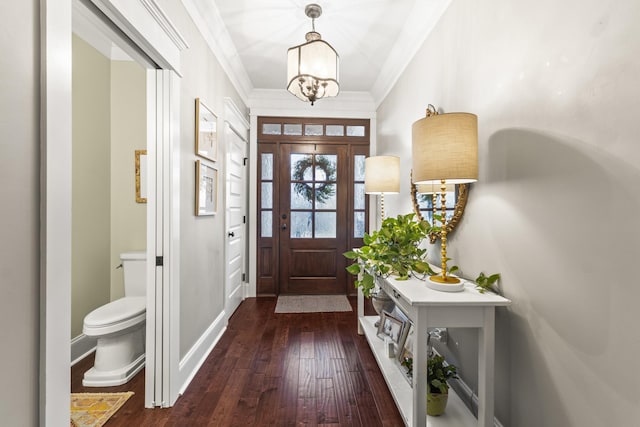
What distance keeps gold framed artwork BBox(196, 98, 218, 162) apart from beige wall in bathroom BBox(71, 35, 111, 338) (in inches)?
38.7

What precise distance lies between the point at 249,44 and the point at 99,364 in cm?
274

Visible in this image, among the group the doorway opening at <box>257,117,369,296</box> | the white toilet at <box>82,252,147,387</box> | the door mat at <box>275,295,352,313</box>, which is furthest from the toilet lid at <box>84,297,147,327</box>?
the doorway opening at <box>257,117,369,296</box>

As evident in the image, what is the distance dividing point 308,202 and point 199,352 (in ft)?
7.15

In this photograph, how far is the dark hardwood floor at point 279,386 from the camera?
1.59m

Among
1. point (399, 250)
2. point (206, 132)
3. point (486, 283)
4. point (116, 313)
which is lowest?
point (116, 313)

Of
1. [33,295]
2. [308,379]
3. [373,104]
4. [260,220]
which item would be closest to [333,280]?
[260,220]

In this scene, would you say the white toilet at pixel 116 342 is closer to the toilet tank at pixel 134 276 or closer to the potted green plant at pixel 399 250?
the toilet tank at pixel 134 276

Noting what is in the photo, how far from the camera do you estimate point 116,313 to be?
1.96 metres

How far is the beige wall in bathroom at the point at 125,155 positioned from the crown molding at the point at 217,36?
29.4 inches

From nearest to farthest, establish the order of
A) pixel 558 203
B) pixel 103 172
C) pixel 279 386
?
pixel 558 203, pixel 279 386, pixel 103 172

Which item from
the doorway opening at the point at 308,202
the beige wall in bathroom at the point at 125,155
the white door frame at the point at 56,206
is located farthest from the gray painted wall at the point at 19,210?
the doorway opening at the point at 308,202

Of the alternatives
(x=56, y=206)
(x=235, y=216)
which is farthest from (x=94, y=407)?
(x=235, y=216)

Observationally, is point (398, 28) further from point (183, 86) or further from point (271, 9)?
point (183, 86)

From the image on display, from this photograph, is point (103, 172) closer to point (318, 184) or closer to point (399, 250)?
point (318, 184)
